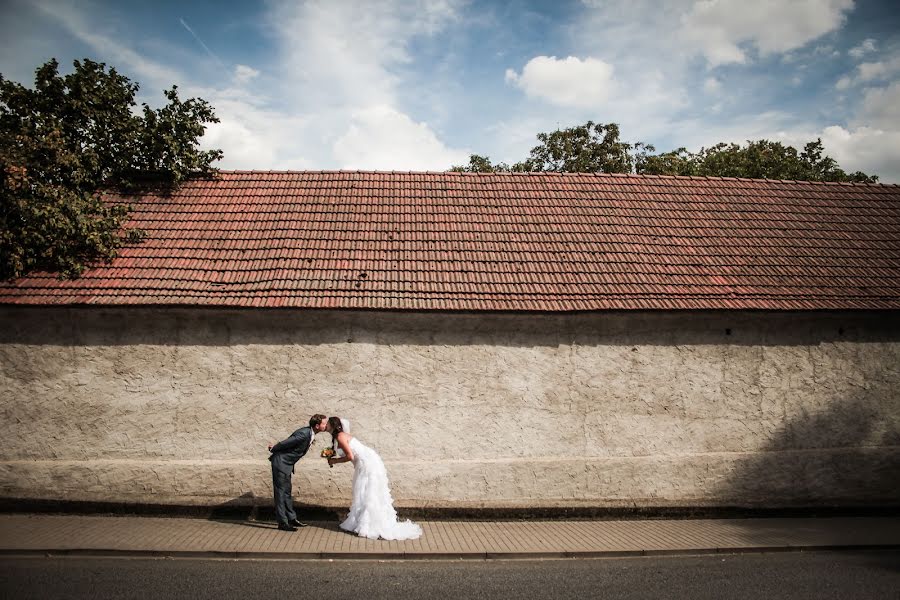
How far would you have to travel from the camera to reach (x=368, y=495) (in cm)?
809

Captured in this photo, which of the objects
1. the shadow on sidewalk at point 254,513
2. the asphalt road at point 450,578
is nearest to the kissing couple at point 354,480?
the shadow on sidewalk at point 254,513

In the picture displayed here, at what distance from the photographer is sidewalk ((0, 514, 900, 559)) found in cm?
722

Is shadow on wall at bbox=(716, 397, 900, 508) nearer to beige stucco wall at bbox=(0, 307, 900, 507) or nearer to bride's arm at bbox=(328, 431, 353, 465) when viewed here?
beige stucco wall at bbox=(0, 307, 900, 507)

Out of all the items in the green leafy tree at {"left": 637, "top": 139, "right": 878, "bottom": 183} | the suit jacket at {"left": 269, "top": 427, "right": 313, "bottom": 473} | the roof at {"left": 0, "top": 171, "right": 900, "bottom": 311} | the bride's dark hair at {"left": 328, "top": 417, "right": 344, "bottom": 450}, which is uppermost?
the green leafy tree at {"left": 637, "top": 139, "right": 878, "bottom": 183}

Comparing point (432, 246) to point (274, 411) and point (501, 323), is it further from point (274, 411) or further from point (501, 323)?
point (274, 411)

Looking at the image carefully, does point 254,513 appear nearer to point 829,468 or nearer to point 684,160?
point 829,468

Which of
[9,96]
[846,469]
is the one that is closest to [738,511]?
[846,469]

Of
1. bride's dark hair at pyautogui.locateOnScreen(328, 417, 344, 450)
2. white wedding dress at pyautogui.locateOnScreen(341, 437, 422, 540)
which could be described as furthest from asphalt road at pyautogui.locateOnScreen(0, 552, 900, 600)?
bride's dark hair at pyautogui.locateOnScreen(328, 417, 344, 450)

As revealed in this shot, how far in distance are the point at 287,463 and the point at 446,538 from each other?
Answer: 2758 mm

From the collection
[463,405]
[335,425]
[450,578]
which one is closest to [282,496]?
[335,425]

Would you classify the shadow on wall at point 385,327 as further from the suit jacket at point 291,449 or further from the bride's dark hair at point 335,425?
the suit jacket at point 291,449

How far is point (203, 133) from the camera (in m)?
11.9

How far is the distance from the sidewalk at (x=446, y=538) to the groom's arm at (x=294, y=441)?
1.26 metres

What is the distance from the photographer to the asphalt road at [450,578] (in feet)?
19.9
